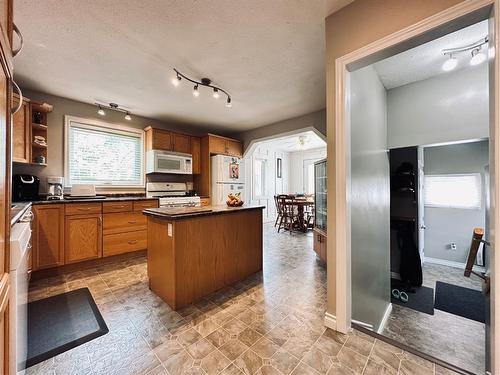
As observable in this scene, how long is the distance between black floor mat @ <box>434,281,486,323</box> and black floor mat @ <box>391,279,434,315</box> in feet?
0.24

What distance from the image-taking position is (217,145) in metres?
4.82

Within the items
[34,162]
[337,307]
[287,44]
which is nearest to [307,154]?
[287,44]

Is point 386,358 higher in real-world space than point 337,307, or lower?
lower

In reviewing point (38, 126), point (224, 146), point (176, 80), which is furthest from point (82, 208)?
point (224, 146)

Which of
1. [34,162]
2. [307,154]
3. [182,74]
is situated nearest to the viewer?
[182,74]

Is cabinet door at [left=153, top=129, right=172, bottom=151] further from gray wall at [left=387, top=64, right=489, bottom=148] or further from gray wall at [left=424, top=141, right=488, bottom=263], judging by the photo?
gray wall at [left=424, top=141, right=488, bottom=263]

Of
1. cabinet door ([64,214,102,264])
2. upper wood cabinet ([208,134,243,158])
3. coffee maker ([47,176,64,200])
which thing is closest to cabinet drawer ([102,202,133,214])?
cabinet door ([64,214,102,264])

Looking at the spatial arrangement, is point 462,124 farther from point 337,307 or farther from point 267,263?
point 267,263

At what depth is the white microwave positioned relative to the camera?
4.02m

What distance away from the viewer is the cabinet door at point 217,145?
185 inches

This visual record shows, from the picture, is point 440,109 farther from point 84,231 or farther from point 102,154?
point 102,154

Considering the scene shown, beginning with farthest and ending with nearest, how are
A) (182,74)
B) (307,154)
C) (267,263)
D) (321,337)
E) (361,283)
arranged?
(307,154), (267,263), (182,74), (361,283), (321,337)

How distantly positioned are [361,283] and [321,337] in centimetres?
71

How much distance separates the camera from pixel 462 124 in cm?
245
